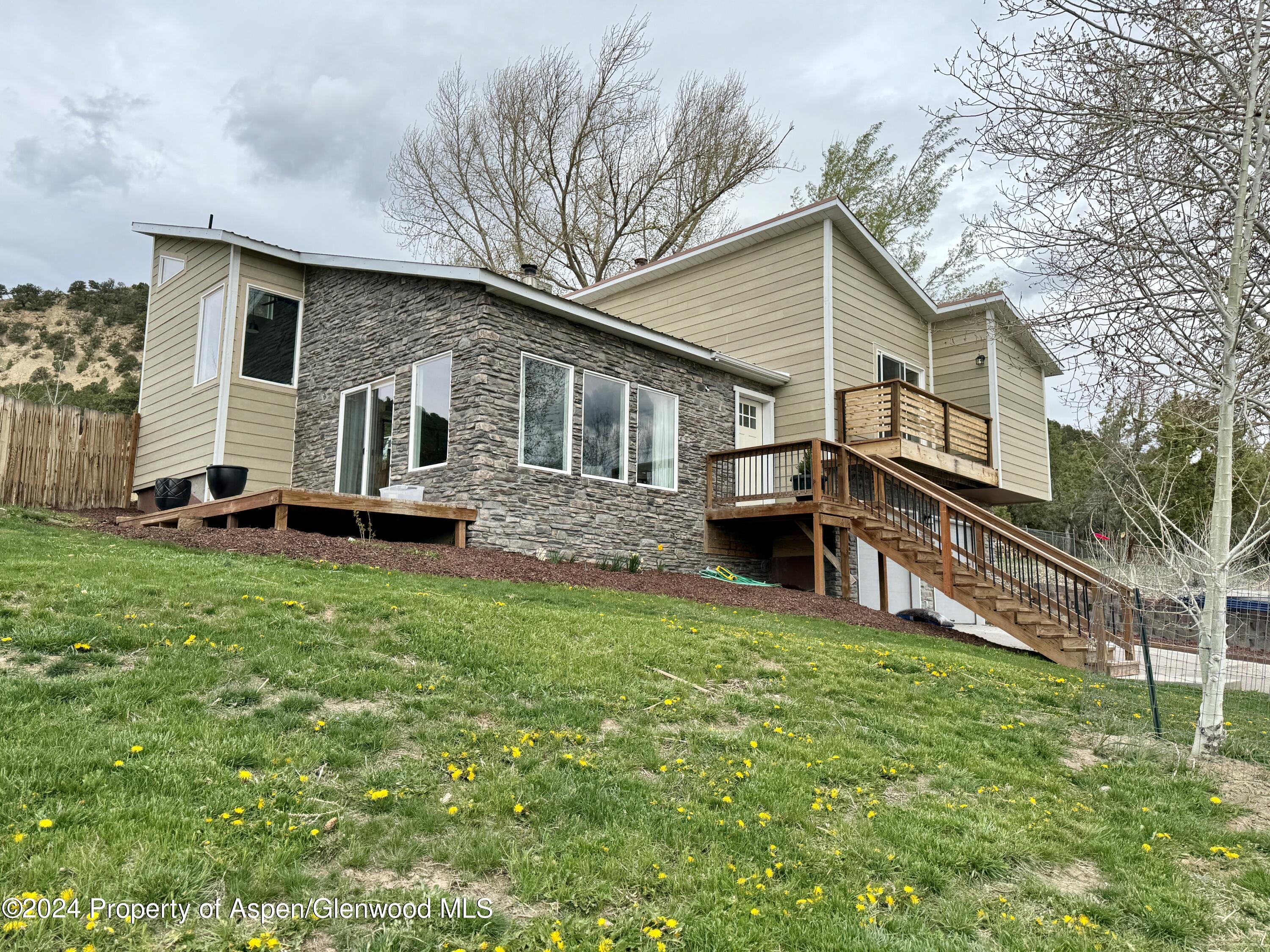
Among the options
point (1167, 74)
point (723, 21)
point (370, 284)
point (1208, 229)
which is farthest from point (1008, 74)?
point (723, 21)

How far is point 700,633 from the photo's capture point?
7430 millimetres

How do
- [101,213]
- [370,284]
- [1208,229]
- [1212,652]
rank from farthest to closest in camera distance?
[101,213]
[370,284]
[1208,229]
[1212,652]

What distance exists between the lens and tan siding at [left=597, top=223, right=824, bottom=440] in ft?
49.5

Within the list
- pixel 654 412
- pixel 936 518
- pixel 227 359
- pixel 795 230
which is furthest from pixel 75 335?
pixel 936 518

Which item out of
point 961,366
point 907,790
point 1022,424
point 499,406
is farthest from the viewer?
point 1022,424

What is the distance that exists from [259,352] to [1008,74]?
1206 centimetres

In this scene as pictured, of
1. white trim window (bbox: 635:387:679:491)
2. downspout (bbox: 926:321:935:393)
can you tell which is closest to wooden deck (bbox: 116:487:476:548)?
white trim window (bbox: 635:387:679:491)

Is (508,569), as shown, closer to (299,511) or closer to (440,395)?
(440,395)

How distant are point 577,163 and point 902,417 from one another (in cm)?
1415

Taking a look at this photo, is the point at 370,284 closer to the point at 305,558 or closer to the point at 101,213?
the point at 305,558

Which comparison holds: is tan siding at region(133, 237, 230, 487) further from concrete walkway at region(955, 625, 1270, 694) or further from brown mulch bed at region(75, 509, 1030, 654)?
concrete walkway at region(955, 625, 1270, 694)

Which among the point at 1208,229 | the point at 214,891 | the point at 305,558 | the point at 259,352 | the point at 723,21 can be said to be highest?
the point at 723,21

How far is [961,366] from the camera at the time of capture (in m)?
17.9

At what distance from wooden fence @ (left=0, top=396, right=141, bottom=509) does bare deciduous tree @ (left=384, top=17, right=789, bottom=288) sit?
12.0 metres
